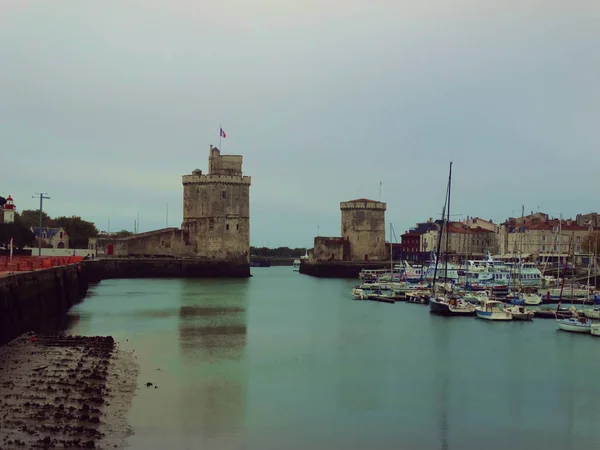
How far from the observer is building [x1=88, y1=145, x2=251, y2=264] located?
174 ft

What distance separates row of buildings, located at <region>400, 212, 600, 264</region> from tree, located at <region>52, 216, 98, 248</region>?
3340 cm

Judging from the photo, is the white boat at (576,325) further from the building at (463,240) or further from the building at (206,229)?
the building at (463,240)

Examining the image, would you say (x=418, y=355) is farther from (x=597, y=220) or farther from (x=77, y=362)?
(x=597, y=220)

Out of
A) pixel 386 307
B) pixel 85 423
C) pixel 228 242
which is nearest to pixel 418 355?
pixel 85 423

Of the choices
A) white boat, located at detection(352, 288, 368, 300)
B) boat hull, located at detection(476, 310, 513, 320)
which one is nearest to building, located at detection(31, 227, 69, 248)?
white boat, located at detection(352, 288, 368, 300)

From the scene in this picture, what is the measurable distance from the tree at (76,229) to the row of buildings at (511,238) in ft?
110

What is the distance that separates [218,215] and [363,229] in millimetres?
17557

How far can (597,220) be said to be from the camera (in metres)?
70.3

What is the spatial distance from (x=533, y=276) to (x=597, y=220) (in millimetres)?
32146

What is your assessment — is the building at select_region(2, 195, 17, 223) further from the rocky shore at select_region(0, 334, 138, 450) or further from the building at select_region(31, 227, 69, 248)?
the rocky shore at select_region(0, 334, 138, 450)

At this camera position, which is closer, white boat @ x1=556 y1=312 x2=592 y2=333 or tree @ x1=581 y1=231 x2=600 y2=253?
white boat @ x1=556 y1=312 x2=592 y2=333

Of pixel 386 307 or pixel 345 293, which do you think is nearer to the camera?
pixel 386 307

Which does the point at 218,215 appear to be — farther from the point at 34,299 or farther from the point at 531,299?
the point at 34,299

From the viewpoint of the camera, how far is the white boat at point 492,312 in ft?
89.4
